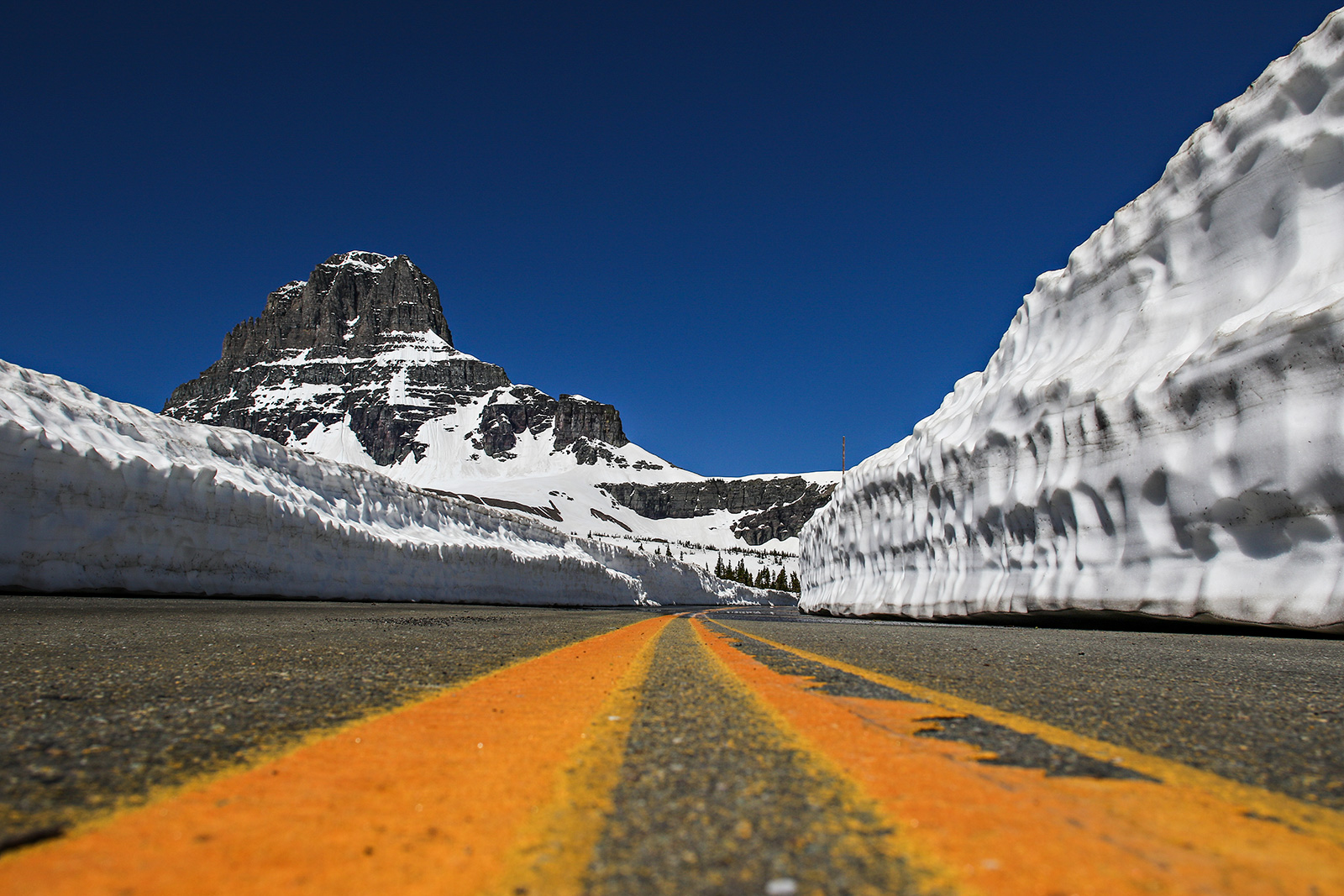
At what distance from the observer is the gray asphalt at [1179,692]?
168cm

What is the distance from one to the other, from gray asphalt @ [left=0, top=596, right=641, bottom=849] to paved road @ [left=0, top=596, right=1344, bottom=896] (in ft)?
0.05

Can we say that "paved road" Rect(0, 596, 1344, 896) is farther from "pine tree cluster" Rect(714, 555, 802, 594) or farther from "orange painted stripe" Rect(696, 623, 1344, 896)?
"pine tree cluster" Rect(714, 555, 802, 594)

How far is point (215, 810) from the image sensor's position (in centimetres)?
119

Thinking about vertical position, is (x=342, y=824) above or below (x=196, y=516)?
below

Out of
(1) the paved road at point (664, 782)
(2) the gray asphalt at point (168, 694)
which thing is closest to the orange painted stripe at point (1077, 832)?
(1) the paved road at point (664, 782)

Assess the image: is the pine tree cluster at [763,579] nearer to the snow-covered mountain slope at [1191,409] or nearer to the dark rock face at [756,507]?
the snow-covered mountain slope at [1191,409]

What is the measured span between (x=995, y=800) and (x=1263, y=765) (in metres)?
0.88

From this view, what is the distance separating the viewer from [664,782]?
1398mm

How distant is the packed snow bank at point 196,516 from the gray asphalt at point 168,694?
5892 millimetres

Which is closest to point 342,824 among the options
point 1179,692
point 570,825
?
point 570,825

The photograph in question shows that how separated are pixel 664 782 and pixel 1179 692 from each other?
2.43 meters

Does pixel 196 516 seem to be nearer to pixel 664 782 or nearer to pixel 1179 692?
pixel 664 782

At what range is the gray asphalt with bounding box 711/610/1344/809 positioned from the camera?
1678mm

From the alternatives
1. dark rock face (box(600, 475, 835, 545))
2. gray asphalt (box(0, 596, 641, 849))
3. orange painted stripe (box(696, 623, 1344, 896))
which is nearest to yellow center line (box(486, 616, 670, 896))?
orange painted stripe (box(696, 623, 1344, 896))
